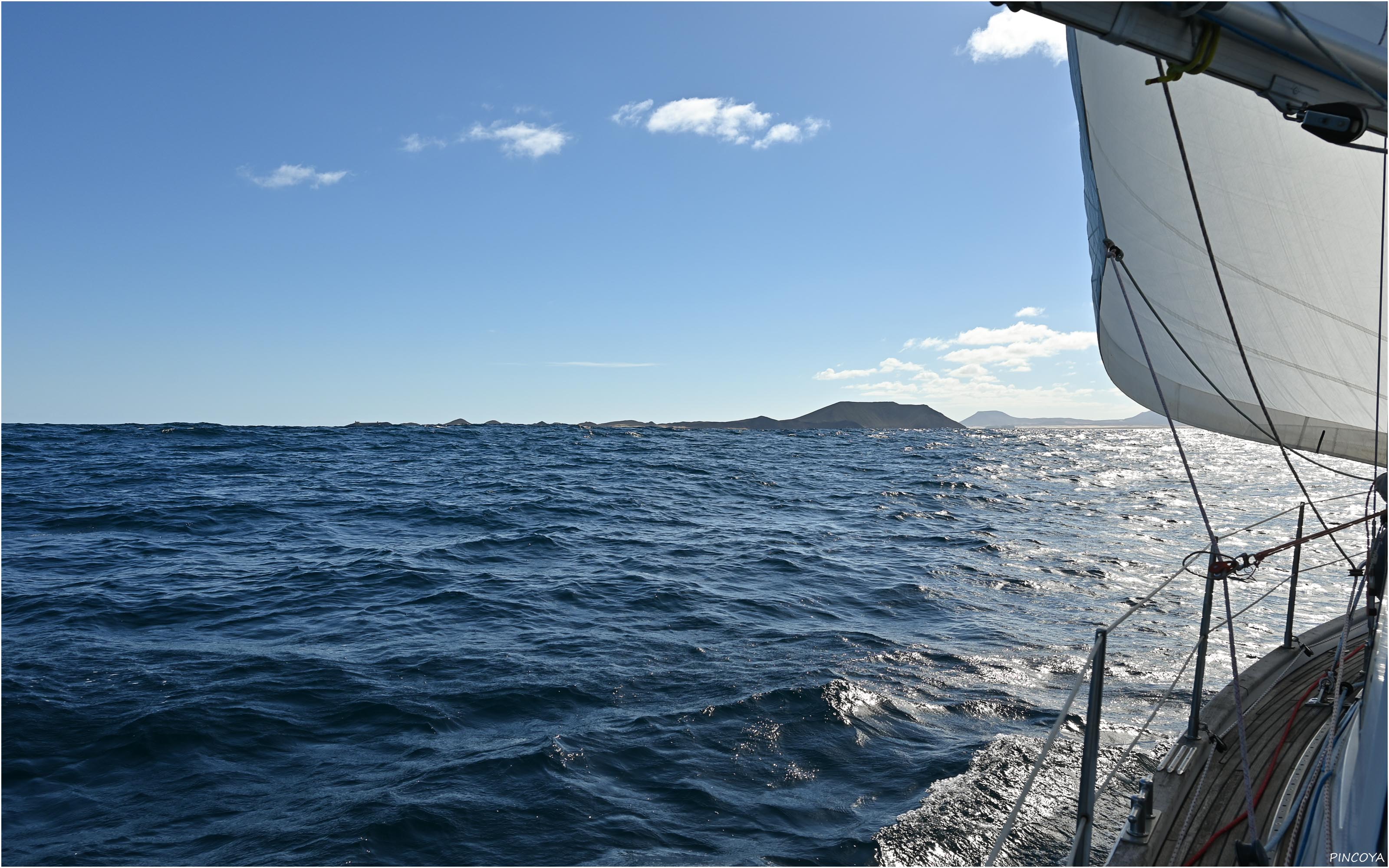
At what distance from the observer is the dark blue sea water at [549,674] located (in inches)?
199

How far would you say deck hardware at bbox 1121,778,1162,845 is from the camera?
3518 mm

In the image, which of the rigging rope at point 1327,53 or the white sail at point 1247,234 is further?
the white sail at point 1247,234

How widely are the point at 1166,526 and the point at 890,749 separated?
16405mm

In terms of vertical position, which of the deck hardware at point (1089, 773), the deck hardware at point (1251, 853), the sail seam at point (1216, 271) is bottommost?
the deck hardware at point (1251, 853)

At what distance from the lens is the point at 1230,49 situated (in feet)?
7.23

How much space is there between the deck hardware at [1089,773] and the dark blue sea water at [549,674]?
2.24 metres

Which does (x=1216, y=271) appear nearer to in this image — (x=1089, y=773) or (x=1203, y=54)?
(x=1203, y=54)

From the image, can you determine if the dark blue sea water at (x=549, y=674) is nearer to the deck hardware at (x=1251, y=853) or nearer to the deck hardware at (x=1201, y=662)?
the deck hardware at (x=1201, y=662)

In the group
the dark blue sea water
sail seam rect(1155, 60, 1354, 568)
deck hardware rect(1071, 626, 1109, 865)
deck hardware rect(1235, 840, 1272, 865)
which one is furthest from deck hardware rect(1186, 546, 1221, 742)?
deck hardware rect(1071, 626, 1109, 865)

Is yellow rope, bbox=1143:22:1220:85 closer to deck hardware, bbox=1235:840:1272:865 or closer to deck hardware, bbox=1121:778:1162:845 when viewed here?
deck hardware, bbox=1235:840:1272:865

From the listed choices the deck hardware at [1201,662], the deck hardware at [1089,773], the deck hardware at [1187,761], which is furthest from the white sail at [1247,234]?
the deck hardware at [1089,773]

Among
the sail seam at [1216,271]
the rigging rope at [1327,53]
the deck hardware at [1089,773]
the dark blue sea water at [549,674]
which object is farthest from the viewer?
the dark blue sea water at [549,674]

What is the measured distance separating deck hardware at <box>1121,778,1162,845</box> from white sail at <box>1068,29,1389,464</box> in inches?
151

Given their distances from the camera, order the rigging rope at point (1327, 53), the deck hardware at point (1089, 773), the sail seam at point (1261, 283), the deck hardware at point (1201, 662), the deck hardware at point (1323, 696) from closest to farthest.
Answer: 1. the rigging rope at point (1327, 53)
2. the deck hardware at point (1089, 773)
3. the deck hardware at point (1201, 662)
4. the deck hardware at point (1323, 696)
5. the sail seam at point (1261, 283)
